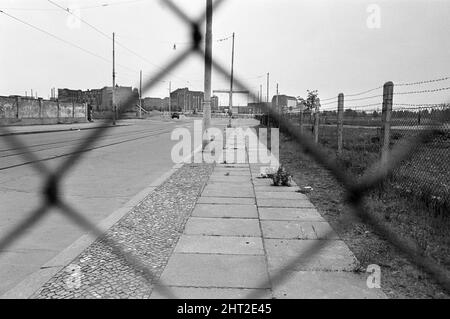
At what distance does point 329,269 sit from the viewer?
3473mm

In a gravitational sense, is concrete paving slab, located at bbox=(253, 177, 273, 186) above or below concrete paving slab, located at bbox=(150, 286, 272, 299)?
above

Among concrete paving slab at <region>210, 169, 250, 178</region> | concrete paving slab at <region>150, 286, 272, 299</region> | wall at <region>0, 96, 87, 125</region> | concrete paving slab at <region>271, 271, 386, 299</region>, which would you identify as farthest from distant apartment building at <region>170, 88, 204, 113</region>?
wall at <region>0, 96, 87, 125</region>

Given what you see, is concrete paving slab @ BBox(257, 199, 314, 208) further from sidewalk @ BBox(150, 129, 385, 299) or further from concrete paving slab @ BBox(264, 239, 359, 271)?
concrete paving slab @ BBox(264, 239, 359, 271)

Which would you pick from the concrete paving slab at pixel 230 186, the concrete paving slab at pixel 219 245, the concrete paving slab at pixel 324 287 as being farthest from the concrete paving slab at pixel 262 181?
the concrete paving slab at pixel 324 287

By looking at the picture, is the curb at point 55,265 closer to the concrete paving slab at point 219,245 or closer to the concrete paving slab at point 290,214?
the concrete paving slab at point 219,245

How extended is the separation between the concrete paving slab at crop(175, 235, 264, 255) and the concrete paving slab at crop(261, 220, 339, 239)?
32cm

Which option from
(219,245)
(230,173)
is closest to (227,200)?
(219,245)

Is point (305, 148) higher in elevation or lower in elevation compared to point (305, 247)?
higher

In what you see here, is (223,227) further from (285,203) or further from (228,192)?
(228,192)

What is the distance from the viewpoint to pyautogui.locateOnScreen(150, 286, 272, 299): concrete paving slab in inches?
117

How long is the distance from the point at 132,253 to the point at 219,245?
0.86 metres
